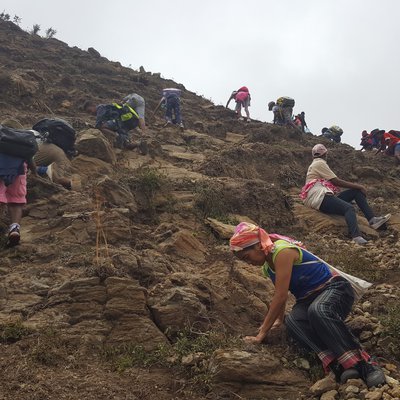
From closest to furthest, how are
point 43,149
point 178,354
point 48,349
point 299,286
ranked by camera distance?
point 48,349
point 178,354
point 299,286
point 43,149

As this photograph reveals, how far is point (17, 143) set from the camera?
6164 mm

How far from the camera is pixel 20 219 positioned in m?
6.54

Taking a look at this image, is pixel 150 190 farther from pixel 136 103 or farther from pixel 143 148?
pixel 136 103

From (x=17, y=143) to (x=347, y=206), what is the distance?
5.40 metres

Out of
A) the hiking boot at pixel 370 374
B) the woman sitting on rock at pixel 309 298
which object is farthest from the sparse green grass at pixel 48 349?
the hiking boot at pixel 370 374

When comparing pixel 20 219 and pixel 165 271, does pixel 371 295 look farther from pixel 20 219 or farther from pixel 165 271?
pixel 20 219

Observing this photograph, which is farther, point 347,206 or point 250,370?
point 347,206

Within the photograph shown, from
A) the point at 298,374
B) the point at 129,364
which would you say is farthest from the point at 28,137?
the point at 298,374

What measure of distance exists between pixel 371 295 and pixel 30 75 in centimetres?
1328

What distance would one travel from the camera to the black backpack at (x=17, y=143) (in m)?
6.07

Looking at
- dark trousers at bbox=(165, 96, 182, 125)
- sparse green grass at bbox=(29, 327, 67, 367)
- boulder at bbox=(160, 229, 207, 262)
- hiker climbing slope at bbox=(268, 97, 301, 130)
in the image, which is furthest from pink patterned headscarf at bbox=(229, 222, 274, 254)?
hiker climbing slope at bbox=(268, 97, 301, 130)

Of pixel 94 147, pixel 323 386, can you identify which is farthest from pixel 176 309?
pixel 94 147

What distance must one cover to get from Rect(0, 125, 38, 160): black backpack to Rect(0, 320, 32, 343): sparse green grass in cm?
263

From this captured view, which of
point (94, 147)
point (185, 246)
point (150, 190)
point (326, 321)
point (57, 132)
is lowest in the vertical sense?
point (185, 246)
